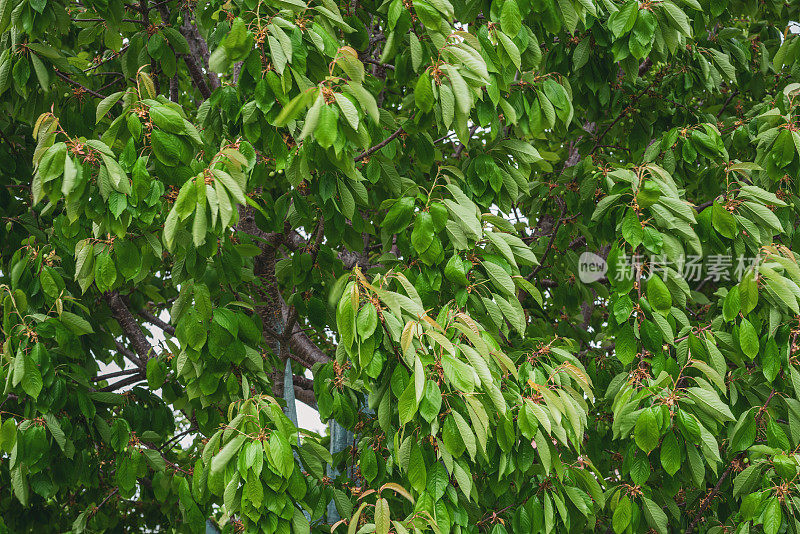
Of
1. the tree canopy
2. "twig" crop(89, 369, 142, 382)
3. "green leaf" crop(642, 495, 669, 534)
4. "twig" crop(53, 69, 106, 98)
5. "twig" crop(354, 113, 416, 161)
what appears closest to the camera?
the tree canopy

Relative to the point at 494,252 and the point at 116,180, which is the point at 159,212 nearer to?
the point at 116,180

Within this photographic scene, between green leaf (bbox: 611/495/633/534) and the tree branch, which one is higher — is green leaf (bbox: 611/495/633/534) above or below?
above

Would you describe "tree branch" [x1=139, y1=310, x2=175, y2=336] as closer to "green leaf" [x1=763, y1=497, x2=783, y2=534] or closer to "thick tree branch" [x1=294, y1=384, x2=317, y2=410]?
"thick tree branch" [x1=294, y1=384, x2=317, y2=410]

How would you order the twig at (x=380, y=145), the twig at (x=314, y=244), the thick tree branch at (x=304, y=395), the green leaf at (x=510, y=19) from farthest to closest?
1. the thick tree branch at (x=304, y=395)
2. the twig at (x=314, y=244)
3. the twig at (x=380, y=145)
4. the green leaf at (x=510, y=19)

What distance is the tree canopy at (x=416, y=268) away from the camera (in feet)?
7.82

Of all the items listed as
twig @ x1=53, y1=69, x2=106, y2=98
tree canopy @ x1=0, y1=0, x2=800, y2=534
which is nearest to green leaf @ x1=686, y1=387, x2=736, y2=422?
tree canopy @ x1=0, y1=0, x2=800, y2=534

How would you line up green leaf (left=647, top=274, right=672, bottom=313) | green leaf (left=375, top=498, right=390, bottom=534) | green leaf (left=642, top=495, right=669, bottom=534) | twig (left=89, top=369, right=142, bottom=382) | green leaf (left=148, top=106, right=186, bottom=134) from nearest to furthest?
green leaf (left=375, top=498, right=390, bottom=534)
green leaf (left=148, top=106, right=186, bottom=134)
green leaf (left=647, top=274, right=672, bottom=313)
green leaf (left=642, top=495, right=669, bottom=534)
twig (left=89, top=369, right=142, bottom=382)

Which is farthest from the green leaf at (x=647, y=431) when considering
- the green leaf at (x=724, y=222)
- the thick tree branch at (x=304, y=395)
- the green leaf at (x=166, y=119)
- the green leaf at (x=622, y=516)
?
the thick tree branch at (x=304, y=395)

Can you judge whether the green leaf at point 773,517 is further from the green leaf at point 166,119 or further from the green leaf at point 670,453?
the green leaf at point 166,119

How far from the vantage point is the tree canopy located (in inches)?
93.8

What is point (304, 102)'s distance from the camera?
2096 mm

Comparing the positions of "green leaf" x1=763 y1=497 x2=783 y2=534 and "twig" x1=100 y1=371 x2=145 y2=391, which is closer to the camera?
"green leaf" x1=763 y1=497 x2=783 y2=534

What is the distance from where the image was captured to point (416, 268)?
2.83 m

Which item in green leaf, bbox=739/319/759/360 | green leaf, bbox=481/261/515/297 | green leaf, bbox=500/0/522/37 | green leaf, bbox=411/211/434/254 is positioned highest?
green leaf, bbox=500/0/522/37
